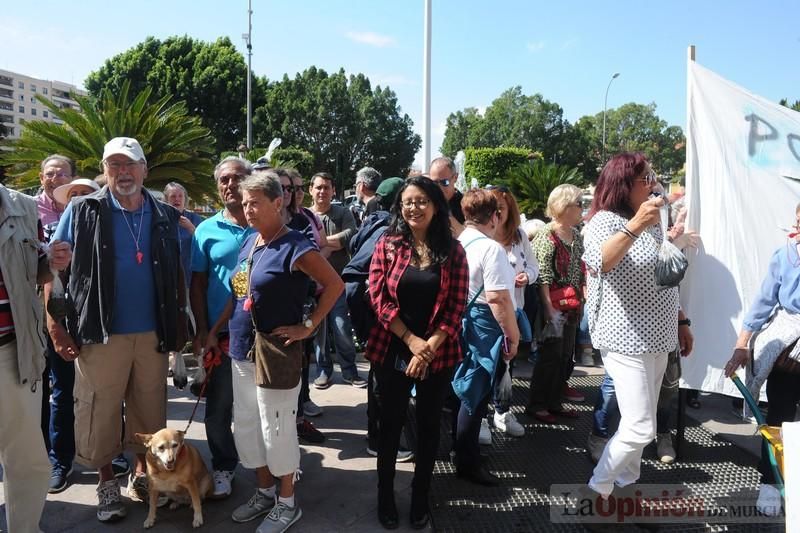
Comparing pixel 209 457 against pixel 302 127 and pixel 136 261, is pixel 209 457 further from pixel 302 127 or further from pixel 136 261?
pixel 302 127

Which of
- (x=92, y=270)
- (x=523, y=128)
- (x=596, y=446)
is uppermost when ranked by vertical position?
(x=523, y=128)

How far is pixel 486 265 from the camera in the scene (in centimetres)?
316

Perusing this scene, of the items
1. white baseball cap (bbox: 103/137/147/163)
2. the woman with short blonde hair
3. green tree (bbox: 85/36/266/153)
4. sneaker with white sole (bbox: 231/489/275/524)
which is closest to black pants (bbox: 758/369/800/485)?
the woman with short blonde hair

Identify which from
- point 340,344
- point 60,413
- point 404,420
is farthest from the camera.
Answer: point 340,344

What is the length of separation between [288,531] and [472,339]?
155cm

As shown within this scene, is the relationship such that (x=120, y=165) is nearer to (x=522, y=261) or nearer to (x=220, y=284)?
(x=220, y=284)

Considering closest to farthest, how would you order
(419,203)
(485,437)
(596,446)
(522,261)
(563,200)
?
(419,203)
(596,446)
(485,437)
(522,261)
(563,200)

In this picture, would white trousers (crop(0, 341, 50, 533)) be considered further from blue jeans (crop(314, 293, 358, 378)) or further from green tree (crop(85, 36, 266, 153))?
green tree (crop(85, 36, 266, 153))

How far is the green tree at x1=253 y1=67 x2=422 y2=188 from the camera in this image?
39.4m

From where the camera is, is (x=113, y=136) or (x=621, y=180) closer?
(x=621, y=180)

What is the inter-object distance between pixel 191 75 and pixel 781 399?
3903 centimetres

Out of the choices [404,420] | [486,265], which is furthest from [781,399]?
[404,420]

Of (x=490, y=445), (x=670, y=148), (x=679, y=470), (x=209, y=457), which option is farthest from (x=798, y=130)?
(x=670, y=148)

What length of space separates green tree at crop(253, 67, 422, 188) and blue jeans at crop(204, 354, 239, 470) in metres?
36.7
